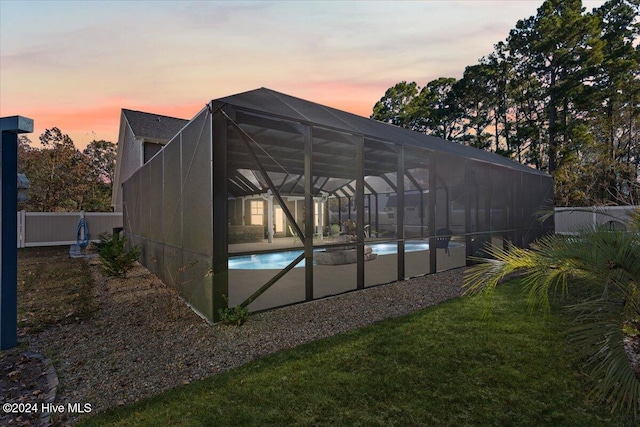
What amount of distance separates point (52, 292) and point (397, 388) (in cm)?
743

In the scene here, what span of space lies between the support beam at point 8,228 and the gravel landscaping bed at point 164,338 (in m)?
0.37

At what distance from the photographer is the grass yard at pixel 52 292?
16.7ft

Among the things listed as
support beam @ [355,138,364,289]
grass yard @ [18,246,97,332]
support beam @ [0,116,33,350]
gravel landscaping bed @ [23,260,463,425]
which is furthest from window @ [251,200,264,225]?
support beam @ [0,116,33,350]

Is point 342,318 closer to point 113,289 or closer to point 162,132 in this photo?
point 113,289

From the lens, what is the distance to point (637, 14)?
2117 centimetres

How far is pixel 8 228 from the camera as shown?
392 centimetres

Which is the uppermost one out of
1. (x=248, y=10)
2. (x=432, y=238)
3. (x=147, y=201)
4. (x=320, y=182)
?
(x=248, y=10)

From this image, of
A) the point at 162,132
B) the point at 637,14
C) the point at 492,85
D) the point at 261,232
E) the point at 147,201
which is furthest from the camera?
the point at 492,85

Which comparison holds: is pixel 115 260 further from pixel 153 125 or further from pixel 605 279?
pixel 153 125

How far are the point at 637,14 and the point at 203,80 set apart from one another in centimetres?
2887

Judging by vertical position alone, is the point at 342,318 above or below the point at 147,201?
below

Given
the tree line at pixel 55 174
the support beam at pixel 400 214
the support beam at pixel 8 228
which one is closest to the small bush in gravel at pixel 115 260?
the support beam at pixel 8 228

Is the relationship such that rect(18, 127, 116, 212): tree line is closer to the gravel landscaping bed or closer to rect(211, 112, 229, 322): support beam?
the gravel landscaping bed

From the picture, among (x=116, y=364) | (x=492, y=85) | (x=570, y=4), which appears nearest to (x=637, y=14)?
(x=570, y=4)
